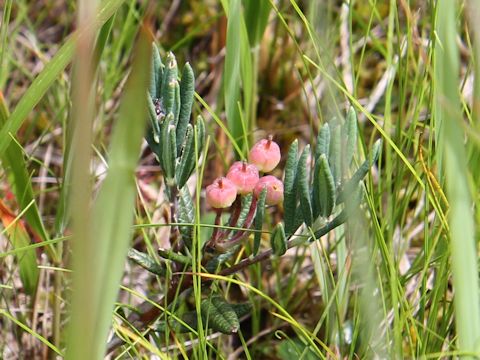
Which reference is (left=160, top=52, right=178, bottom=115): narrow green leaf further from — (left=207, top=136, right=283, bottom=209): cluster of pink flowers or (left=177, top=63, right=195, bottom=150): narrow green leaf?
(left=207, top=136, right=283, bottom=209): cluster of pink flowers

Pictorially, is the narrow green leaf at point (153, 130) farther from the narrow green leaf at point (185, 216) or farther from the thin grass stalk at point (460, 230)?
the thin grass stalk at point (460, 230)

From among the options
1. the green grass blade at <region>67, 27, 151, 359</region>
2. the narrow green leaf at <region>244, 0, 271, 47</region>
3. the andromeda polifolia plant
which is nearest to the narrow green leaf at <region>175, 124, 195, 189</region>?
the andromeda polifolia plant

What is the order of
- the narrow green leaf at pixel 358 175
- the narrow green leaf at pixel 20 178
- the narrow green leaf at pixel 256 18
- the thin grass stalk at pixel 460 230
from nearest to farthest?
the thin grass stalk at pixel 460 230 → the narrow green leaf at pixel 358 175 → the narrow green leaf at pixel 20 178 → the narrow green leaf at pixel 256 18

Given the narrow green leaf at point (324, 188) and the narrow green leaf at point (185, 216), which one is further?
the narrow green leaf at point (185, 216)

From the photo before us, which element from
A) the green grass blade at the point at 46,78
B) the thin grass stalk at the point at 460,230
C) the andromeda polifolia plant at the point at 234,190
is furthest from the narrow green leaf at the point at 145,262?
the thin grass stalk at the point at 460,230

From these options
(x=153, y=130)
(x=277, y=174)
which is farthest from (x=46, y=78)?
(x=277, y=174)

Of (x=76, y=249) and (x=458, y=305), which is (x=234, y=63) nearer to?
(x=458, y=305)
